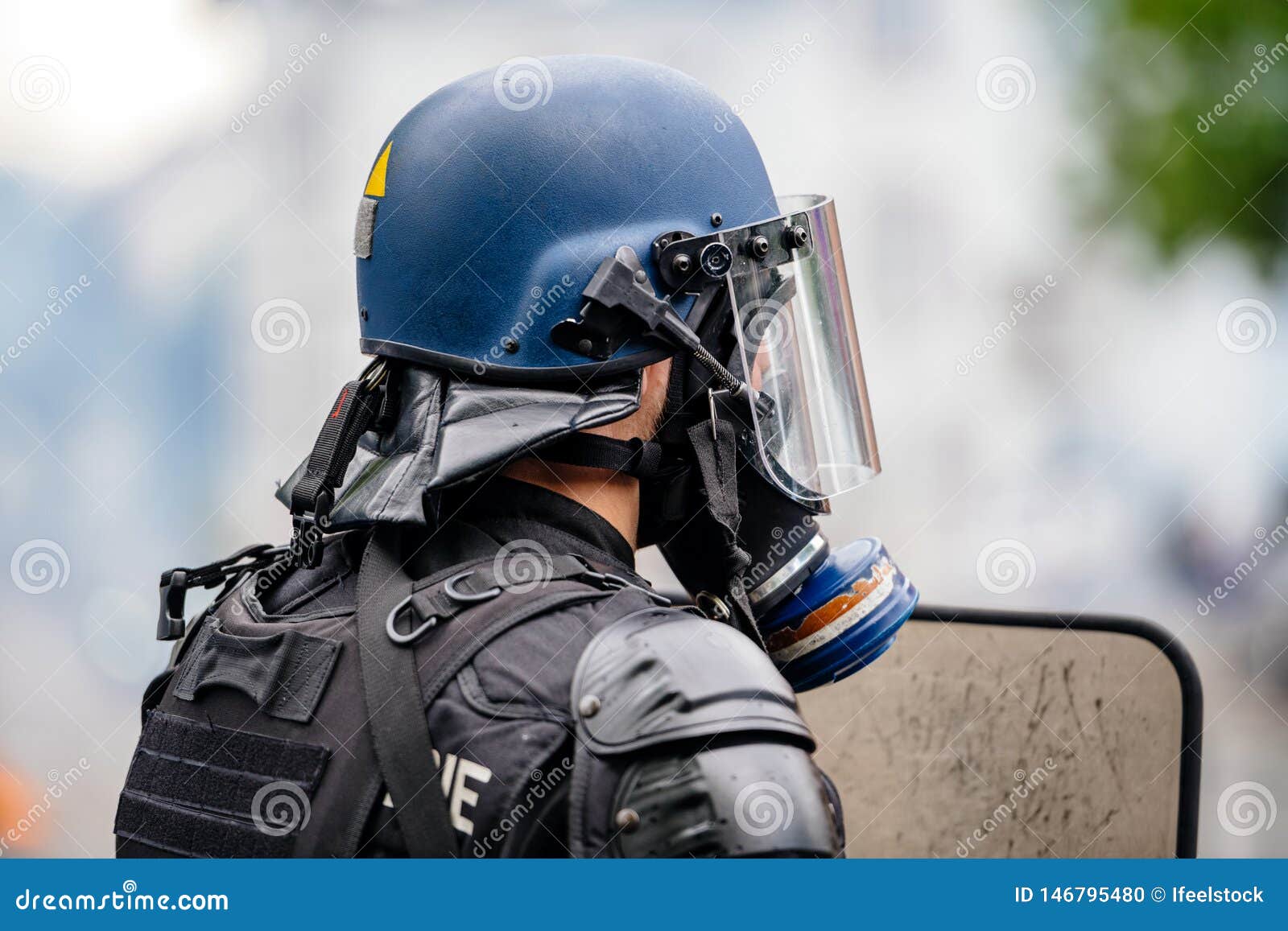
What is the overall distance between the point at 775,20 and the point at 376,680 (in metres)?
5.34

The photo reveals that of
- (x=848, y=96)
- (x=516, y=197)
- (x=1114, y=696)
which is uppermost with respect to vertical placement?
(x=848, y=96)

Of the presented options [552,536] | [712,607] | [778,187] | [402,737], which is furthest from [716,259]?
[778,187]

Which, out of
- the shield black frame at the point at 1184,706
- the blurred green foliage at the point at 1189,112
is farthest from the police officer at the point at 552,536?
the blurred green foliage at the point at 1189,112

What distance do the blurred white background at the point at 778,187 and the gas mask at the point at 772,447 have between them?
3343mm

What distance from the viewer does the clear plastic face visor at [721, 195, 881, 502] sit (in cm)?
208

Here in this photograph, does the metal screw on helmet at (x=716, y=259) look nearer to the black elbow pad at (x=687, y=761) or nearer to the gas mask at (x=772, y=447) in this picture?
the gas mask at (x=772, y=447)

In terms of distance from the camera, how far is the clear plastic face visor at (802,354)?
208cm

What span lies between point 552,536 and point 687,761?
482 mm

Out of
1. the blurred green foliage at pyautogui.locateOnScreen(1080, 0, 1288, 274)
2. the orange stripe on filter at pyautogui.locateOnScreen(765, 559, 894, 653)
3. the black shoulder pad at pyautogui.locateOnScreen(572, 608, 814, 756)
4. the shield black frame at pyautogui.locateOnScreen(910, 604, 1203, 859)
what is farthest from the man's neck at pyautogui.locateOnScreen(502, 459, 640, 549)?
the blurred green foliage at pyautogui.locateOnScreen(1080, 0, 1288, 274)

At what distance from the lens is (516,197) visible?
195 cm

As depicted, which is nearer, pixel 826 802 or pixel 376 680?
pixel 826 802

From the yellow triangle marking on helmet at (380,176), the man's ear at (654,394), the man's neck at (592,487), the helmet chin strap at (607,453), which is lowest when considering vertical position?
the man's neck at (592,487)

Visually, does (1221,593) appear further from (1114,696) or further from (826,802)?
(826,802)

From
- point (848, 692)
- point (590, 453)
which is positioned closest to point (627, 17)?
point (848, 692)
